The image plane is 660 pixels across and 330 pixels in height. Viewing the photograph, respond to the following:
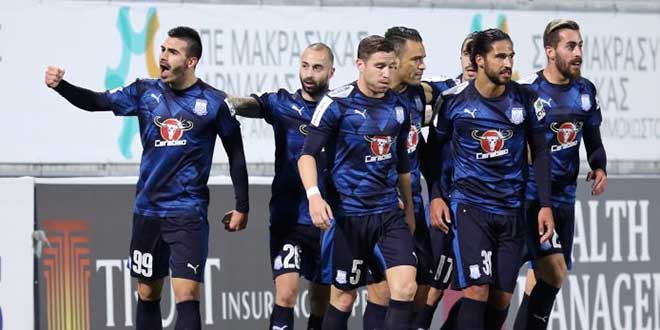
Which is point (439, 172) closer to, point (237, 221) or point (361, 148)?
point (361, 148)

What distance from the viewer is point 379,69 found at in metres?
11.9

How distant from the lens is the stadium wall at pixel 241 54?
1516cm

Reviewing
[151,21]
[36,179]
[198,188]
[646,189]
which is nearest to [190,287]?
[198,188]

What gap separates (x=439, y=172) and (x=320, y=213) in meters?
1.86

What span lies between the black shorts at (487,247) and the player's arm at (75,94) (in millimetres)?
2730

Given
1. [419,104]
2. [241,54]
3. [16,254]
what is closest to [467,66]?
[419,104]

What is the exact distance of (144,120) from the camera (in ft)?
40.4

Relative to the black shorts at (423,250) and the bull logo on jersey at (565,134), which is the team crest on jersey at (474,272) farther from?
the bull logo on jersey at (565,134)

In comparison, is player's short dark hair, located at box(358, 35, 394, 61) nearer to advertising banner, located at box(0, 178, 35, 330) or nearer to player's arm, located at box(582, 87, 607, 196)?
player's arm, located at box(582, 87, 607, 196)

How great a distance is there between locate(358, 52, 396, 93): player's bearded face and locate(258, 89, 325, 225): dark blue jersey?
108cm

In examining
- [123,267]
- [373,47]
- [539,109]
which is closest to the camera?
[373,47]

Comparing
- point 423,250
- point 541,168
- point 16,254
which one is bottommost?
point 16,254

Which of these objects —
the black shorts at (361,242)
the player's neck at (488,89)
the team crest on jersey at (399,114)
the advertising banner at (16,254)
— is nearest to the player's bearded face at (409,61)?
the player's neck at (488,89)

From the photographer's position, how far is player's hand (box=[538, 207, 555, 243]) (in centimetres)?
1228
